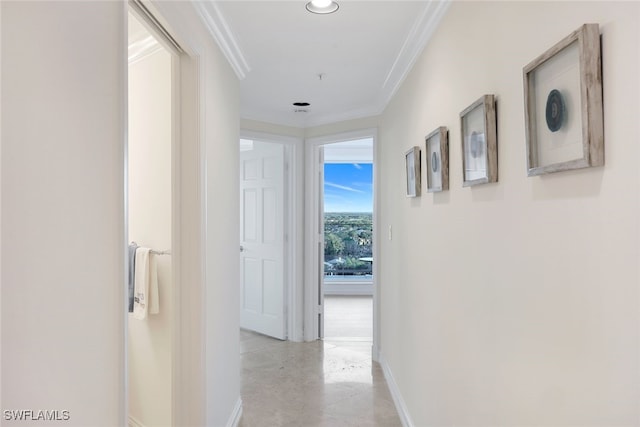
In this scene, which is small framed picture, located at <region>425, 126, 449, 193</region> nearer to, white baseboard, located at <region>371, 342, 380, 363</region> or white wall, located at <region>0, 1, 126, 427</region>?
white wall, located at <region>0, 1, 126, 427</region>

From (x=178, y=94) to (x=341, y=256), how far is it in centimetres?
572

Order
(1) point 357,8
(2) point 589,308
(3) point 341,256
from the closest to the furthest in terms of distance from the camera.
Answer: (2) point 589,308
(1) point 357,8
(3) point 341,256

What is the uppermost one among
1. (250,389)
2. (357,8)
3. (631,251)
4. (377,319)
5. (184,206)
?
(357,8)

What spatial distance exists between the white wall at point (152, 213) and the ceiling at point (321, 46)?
1.51 feet

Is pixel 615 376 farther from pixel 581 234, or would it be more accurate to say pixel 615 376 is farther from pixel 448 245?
pixel 448 245

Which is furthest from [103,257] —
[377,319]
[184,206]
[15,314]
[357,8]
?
[377,319]

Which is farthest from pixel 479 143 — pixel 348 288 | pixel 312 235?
pixel 348 288

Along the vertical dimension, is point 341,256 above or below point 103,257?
below

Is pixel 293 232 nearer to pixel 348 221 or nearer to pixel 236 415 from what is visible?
pixel 236 415

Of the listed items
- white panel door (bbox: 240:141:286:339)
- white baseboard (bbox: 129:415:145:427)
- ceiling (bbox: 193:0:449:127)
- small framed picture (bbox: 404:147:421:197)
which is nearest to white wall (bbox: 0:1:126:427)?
ceiling (bbox: 193:0:449:127)

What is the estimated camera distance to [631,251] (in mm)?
745

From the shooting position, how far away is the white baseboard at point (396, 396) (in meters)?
2.55

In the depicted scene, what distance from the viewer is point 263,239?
4.50 m

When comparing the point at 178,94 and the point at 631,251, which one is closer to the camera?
the point at 631,251
